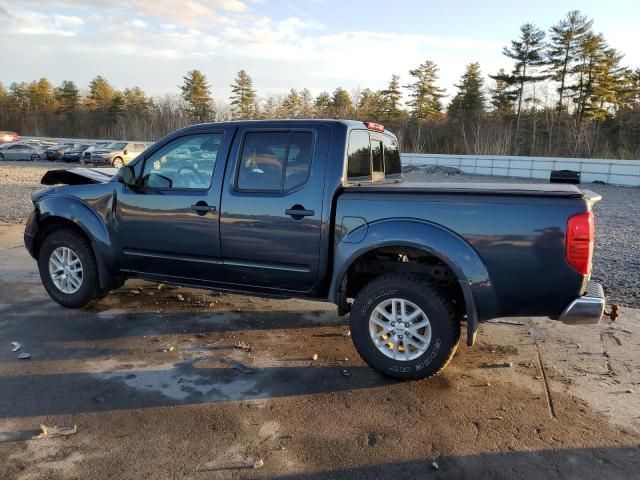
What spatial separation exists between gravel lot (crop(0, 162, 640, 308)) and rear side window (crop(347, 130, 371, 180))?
358cm

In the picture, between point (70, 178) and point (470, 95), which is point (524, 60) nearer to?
point (470, 95)

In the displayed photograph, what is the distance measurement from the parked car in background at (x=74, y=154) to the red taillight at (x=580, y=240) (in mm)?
35095

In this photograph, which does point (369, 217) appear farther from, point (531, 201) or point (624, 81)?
point (624, 81)

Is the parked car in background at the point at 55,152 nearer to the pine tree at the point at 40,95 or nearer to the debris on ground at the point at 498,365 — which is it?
the debris on ground at the point at 498,365

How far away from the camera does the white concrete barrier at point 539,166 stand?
2427 centimetres

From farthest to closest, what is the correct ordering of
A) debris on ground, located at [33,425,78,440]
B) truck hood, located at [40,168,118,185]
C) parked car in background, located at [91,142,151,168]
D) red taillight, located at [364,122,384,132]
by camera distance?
parked car in background, located at [91,142,151,168], truck hood, located at [40,168,118,185], red taillight, located at [364,122,384,132], debris on ground, located at [33,425,78,440]

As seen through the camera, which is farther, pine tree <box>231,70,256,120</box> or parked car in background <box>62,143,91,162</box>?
pine tree <box>231,70,256,120</box>

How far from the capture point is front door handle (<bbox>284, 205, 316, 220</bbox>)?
3963 mm

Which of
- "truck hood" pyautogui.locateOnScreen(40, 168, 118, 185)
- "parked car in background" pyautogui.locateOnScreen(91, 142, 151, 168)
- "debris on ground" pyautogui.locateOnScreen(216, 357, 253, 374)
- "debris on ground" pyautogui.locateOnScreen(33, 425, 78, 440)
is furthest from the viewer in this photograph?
"parked car in background" pyautogui.locateOnScreen(91, 142, 151, 168)

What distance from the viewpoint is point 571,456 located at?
2896 millimetres

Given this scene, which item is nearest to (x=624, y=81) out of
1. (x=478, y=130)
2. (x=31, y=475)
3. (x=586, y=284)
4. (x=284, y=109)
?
(x=478, y=130)

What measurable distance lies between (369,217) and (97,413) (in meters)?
2.37

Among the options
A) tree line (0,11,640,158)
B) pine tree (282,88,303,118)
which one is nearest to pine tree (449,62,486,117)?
tree line (0,11,640,158)

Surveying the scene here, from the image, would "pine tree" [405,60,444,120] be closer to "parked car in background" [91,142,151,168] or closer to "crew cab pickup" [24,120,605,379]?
"parked car in background" [91,142,151,168]
